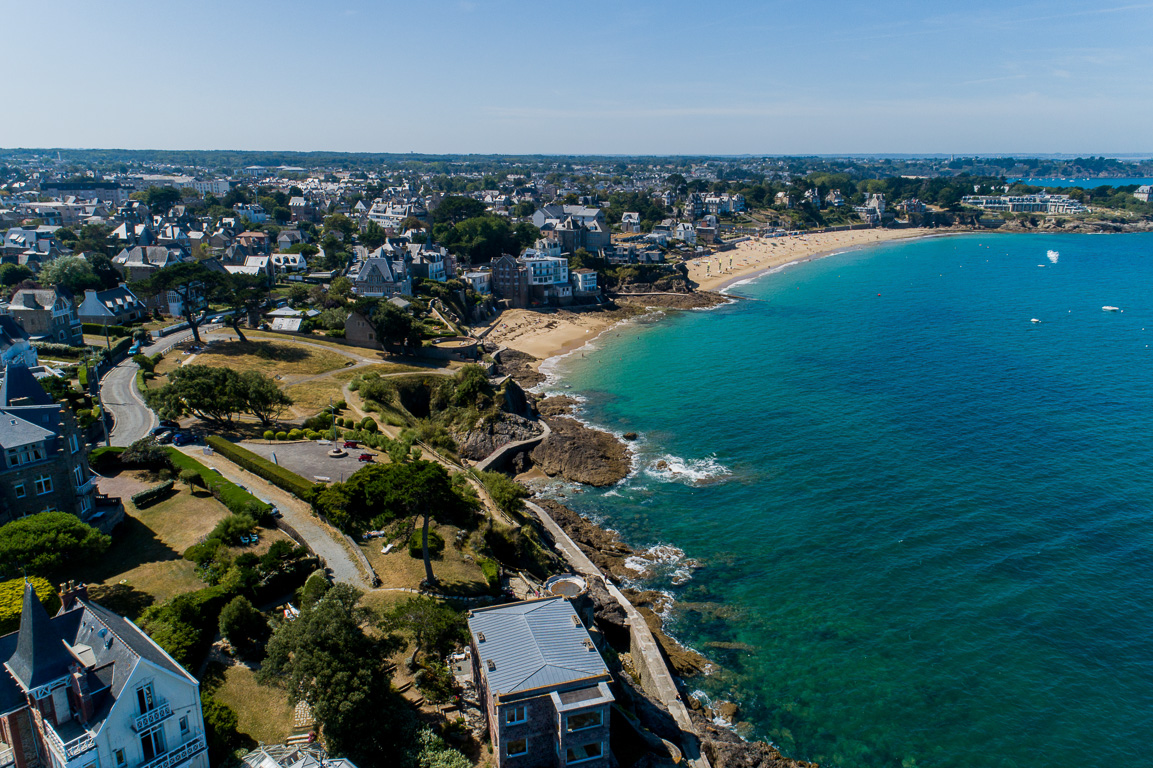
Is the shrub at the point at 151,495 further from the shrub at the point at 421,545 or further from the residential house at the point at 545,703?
the residential house at the point at 545,703

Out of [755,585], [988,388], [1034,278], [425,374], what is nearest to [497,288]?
[425,374]

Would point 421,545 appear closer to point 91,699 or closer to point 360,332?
point 91,699

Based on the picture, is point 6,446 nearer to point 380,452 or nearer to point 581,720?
point 380,452

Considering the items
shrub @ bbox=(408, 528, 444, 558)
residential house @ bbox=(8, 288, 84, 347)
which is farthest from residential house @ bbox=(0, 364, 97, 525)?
residential house @ bbox=(8, 288, 84, 347)

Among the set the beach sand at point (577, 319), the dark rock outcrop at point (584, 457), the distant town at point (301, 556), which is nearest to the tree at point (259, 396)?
the distant town at point (301, 556)

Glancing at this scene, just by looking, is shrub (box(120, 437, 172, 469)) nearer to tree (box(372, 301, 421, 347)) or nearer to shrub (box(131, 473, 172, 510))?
shrub (box(131, 473, 172, 510))

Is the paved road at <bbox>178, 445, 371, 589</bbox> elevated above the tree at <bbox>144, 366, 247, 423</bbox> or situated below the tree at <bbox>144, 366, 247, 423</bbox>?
below

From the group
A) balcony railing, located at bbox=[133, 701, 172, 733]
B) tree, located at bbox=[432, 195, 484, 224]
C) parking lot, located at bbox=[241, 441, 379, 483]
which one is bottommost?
parking lot, located at bbox=[241, 441, 379, 483]
